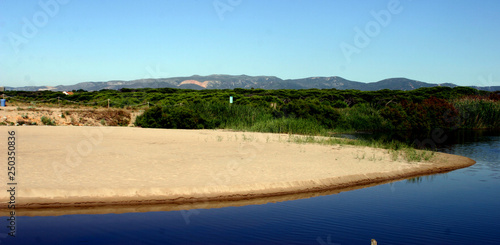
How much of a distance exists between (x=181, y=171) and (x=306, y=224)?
4.42m

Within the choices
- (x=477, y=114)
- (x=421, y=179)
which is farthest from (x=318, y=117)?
(x=421, y=179)

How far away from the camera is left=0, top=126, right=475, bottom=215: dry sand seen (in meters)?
8.84

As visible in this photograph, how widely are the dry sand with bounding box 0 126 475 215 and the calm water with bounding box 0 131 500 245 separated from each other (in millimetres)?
625

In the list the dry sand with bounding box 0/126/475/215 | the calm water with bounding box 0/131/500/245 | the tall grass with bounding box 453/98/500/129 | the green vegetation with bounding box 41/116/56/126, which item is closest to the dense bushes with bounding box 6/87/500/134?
the tall grass with bounding box 453/98/500/129

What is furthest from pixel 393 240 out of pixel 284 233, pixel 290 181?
pixel 290 181

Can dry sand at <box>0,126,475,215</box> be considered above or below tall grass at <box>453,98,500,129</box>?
below

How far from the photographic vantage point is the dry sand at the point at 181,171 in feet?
29.0

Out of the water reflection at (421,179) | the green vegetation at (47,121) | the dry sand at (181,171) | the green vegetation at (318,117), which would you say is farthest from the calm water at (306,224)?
the green vegetation at (47,121)

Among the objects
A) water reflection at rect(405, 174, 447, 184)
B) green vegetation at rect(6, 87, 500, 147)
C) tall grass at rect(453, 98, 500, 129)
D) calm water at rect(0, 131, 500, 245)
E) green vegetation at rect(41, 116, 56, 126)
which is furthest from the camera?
tall grass at rect(453, 98, 500, 129)

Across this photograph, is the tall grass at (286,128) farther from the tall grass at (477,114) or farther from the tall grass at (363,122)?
the tall grass at (477,114)

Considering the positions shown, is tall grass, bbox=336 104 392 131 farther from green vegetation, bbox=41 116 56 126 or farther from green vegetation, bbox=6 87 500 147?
green vegetation, bbox=41 116 56 126

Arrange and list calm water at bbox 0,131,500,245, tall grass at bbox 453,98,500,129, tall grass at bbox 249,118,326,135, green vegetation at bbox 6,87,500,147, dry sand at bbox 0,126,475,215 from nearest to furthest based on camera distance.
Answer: calm water at bbox 0,131,500,245 → dry sand at bbox 0,126,475,215 → tall grass at bbox 249,118,326,135 → green vegetation at bbox 6,87,500,147 → tall grass at bbox 453,98,500,129

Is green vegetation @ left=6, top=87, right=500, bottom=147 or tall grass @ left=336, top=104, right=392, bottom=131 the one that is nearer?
green vegetation @ left=6, top=87, right=500, bottom=147

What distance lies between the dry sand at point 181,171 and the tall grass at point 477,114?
69.3 feet
